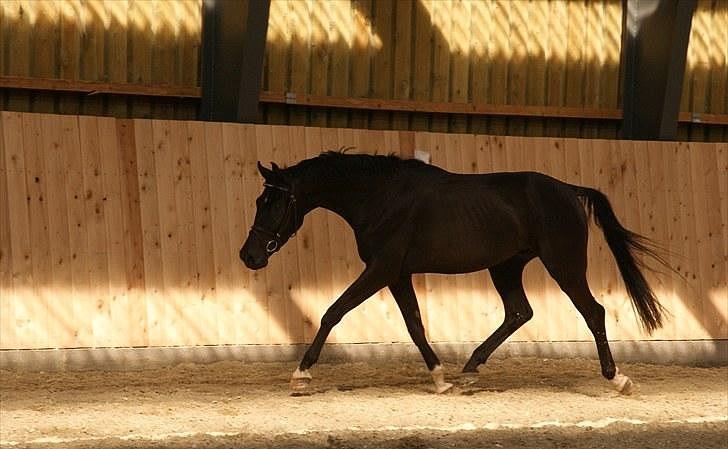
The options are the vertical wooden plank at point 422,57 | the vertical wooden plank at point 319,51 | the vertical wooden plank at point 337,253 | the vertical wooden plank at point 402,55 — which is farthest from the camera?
the vertical wooden plank at point 422,57

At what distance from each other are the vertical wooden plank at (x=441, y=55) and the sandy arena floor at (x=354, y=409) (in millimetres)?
3674

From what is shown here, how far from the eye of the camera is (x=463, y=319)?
→ 1117 cm

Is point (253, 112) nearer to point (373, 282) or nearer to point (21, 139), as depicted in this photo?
point (21, 139)

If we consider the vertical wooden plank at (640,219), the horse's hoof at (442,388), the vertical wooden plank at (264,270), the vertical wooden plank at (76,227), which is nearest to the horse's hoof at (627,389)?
the horse's hoof at (442,388)

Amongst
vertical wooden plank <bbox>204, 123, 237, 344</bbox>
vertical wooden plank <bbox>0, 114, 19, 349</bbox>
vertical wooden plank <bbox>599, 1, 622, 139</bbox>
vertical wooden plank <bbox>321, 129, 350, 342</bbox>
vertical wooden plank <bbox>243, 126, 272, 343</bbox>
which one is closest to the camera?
vertical wooden plank <bbox>0, 114, 19, 349</bbox>

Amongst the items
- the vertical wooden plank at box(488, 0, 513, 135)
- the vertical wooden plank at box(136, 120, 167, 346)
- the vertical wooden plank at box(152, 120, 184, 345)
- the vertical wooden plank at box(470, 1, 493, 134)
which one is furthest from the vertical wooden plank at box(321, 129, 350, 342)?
the vertical wooden plank at box(488, 0, 513, 135)

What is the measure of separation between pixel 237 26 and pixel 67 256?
3015mm

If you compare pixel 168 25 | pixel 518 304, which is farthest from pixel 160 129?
pixel 518 304

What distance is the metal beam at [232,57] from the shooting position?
442 inches

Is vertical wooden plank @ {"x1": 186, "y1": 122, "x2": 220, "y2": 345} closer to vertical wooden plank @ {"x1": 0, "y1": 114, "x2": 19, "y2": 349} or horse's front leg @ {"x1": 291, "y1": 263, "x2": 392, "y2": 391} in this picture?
vertical wooden plank @ {"x1": 0, "y1": 114, "x2": 19, "y2": 349}

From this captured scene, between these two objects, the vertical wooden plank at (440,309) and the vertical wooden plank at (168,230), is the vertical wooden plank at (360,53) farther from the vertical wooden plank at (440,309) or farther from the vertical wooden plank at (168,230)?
the vertical wooden plank at (168,230)

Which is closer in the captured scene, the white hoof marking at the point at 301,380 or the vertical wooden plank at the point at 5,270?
the white hoof marking at the point at 301,380

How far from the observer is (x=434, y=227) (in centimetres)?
905

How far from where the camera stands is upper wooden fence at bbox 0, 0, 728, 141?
11.6m
